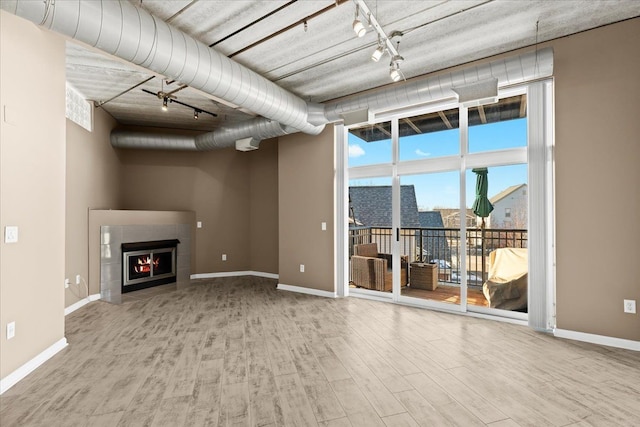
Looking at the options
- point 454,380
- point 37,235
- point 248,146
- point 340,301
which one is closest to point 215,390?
point 454,380

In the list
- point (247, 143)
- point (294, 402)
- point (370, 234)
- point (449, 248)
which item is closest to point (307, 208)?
point (370, 234)

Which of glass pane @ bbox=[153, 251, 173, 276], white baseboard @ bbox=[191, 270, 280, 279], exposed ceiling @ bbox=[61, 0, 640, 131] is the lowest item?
white baseboard @ bbox=[191, 270, 280, 279]

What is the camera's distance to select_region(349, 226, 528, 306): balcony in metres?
4.19

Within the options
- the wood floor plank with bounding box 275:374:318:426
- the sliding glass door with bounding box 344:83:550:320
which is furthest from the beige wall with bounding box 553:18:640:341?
the wood floor plank with bounding box 275:374:318:426

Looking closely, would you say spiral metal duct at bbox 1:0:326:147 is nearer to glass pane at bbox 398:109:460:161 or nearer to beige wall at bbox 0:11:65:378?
beige wall at bbox 0:11:65:378

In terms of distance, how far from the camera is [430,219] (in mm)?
4684

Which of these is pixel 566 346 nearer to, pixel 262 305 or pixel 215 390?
pixel 215 390

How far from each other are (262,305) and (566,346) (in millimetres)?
3666

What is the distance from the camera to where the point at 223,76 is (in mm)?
3443

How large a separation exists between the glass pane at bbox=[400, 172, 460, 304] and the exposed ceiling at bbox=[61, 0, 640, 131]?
1559 millimetres

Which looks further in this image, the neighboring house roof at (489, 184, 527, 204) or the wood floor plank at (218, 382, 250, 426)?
the neighboring house roof at (489, 184, 527, 204)

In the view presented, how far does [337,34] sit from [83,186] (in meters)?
4.36

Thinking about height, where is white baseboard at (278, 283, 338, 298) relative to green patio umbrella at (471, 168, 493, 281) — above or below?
below

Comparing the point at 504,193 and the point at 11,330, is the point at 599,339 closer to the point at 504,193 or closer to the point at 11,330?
the point at 504,193
